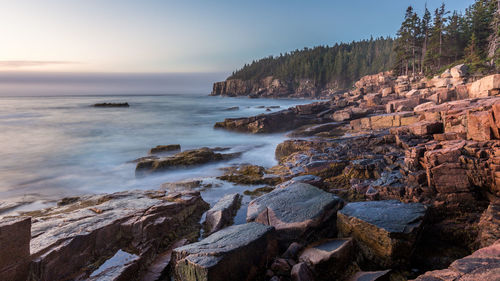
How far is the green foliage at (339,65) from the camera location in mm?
94125

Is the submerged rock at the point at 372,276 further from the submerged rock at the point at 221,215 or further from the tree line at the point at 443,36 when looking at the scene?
the tree line at the point at 443,36

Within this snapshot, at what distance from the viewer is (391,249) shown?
424 centimetres

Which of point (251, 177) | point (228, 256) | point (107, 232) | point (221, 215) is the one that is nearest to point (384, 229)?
point (228, 256)

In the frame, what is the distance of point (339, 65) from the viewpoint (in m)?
100

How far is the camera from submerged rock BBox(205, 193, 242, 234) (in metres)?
5.88

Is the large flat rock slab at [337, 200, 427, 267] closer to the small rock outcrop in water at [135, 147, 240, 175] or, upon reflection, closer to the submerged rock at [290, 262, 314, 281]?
the submerged rock at [290, 262, 314, 281]

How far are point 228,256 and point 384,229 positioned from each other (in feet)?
8.81

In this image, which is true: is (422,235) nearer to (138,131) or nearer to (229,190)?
(229,190)

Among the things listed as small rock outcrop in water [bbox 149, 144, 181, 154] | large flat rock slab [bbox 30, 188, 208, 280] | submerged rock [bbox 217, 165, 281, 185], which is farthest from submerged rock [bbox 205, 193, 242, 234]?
small rock outcrop in water [bbox 149, 144, 181, 154]

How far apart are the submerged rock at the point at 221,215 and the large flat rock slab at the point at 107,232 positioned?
1.18 ft

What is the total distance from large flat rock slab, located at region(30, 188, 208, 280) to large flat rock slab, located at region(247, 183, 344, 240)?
1692 millimetres

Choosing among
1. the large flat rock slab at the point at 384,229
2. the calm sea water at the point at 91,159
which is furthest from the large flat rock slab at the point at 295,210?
the calm sea water at the point at 91,159

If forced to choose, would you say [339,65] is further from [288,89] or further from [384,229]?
[384,229]

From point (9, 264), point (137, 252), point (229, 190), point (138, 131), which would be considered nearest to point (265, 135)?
point (229, 190)
